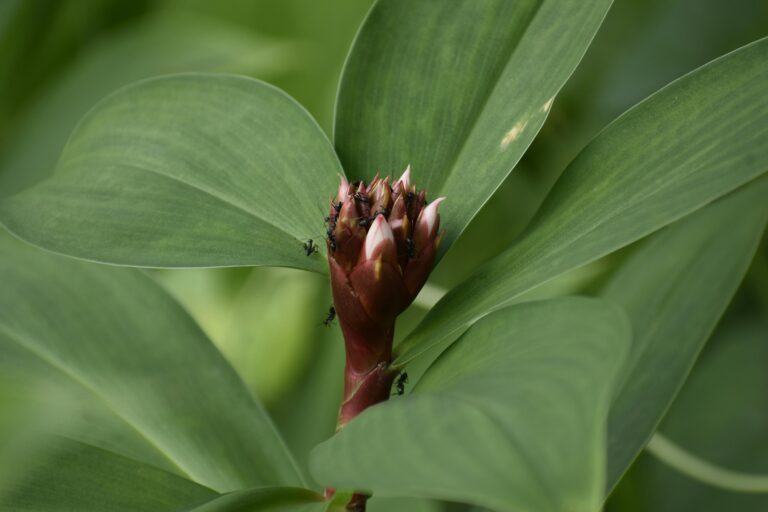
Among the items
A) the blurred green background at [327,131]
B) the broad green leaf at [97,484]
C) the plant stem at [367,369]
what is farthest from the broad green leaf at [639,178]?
the blurred green background at [327,131]

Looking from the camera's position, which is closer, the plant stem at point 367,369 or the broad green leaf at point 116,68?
the plant stem at point 367,369

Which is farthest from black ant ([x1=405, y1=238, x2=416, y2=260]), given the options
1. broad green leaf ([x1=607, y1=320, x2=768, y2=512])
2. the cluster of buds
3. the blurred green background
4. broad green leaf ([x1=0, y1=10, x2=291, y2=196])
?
broad green leaf ([x1=0, y1=10, x2=291, y2=196])

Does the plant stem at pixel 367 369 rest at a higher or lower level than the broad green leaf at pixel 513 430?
higher

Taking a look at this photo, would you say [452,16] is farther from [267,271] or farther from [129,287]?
[267,271]

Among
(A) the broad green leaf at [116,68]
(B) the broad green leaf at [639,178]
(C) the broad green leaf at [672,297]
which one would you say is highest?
(A) the broad green leaf at [116,68]

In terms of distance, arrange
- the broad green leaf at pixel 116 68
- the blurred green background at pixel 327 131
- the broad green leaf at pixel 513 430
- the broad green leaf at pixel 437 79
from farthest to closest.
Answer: the broad green leaf at pixel 116 68
the blurred green background at pixel 327 131
the broad green leaf at pixel 437 79
the broad green leaf at pixel 513 430

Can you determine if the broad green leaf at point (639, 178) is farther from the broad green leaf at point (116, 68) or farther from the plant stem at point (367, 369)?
the broad green leaf at point (116, 68)
